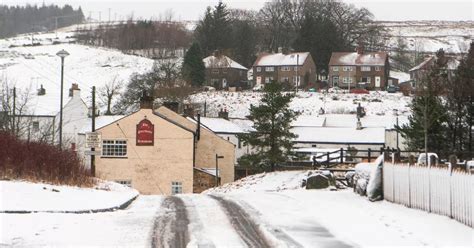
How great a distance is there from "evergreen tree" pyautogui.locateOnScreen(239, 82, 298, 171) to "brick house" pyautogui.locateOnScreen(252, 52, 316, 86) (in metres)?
67.8

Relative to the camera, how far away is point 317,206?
19328mm

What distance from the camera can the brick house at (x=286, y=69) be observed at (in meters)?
110

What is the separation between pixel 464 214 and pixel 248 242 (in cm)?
494

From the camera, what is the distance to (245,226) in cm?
1455

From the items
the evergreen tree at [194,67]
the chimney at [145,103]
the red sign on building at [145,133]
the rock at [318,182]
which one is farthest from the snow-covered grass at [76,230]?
the evergreen tree at [194,67]

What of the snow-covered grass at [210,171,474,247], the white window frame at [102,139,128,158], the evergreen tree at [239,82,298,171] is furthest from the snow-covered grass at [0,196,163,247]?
the white window frame at [102,139,128,158]

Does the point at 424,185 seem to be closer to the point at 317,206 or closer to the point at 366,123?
the point at 317,206

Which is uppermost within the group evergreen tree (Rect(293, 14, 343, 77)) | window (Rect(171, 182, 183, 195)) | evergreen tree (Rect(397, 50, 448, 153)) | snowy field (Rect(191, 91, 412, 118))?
evergreen tree (Rect(293, 14, 343, 77))

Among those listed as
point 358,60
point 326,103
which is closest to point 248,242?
point 326,103

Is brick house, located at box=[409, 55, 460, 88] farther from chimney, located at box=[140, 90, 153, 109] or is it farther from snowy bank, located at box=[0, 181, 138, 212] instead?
snowy bank, located at box=[0, 181, 138, 212]

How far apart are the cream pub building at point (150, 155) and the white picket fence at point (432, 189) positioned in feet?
92.4

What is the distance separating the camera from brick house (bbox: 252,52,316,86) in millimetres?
110312

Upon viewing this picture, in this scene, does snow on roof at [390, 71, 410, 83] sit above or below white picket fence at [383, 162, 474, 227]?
above

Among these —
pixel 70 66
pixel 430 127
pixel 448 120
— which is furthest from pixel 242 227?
pixel 70 66
